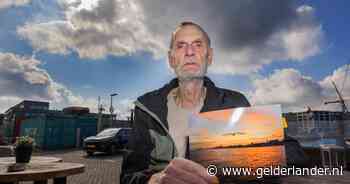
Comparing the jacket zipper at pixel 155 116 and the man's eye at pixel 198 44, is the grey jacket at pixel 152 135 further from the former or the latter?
the man's eye at pixel 198 44

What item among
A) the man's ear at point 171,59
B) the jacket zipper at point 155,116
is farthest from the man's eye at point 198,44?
the jacket zipper at point 155,116

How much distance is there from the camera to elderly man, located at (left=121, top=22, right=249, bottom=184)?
3.45ft

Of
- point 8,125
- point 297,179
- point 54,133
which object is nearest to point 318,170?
point 297,179

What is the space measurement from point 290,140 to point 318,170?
0.20 metres

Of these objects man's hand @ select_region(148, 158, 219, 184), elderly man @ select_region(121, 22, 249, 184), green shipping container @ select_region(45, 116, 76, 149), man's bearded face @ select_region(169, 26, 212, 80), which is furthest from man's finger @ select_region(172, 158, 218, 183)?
green shipping container @ select_region(45, 116, 76, 149)

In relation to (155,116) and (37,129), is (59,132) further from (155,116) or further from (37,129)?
(155,116)

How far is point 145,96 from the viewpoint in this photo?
123 cm

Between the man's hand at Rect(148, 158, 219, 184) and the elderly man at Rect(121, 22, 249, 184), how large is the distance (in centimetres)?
15

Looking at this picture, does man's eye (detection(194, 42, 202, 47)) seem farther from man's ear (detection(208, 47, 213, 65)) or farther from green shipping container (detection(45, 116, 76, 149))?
green shipping container (detection(45, 116, 76, 149))

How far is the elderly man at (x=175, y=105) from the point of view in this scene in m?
1.05

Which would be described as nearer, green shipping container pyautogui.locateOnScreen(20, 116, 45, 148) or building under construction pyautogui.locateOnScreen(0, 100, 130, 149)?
green shipping container pyautogui.locateOnScreen(20, 116, 45, 148)

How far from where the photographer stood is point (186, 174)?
31.9 inches

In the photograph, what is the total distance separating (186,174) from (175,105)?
0.44 m

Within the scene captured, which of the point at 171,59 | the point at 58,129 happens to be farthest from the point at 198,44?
the point at 58,129
